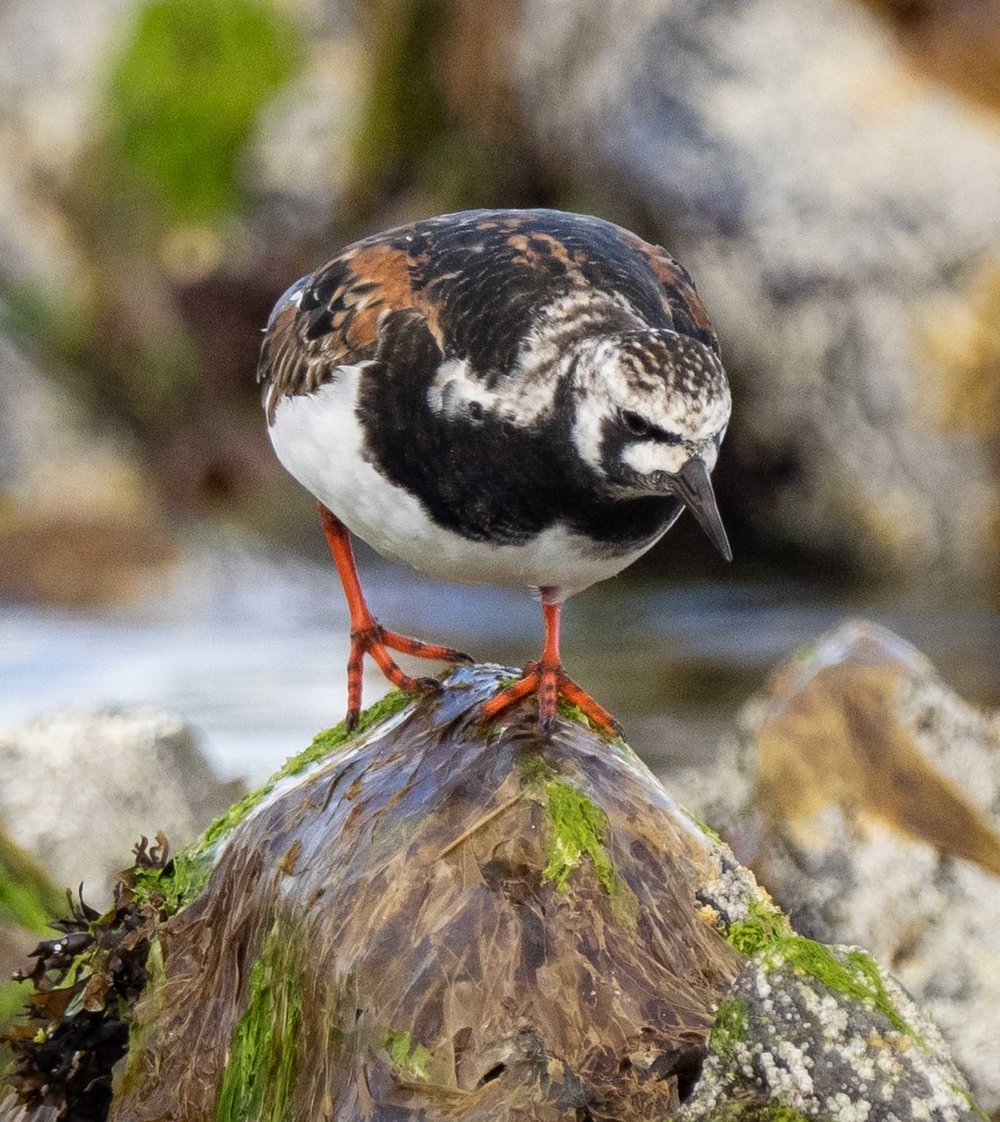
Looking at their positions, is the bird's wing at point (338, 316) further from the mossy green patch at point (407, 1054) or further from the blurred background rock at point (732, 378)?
the blurred background rock at point (732, 378)

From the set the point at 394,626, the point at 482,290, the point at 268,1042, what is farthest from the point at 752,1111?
the point at 394,626

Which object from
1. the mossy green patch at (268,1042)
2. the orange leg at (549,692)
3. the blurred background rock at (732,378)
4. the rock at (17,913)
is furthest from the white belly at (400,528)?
the blurred background rock at (732,378)

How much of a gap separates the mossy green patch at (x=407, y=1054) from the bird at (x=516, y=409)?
0.94 metres

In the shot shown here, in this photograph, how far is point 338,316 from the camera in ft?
15.8

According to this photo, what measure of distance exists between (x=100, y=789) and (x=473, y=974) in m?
3.11

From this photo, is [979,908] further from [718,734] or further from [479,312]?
[718,734]

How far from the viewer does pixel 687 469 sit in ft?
12.9

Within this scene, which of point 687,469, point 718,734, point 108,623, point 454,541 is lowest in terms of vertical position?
point 108,623

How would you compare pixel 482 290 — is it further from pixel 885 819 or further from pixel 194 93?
pixel 194 93

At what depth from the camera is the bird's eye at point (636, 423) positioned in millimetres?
3914

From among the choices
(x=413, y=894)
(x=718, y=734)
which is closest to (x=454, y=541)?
(x=413, y=894)

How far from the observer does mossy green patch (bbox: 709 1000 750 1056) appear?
3531mm

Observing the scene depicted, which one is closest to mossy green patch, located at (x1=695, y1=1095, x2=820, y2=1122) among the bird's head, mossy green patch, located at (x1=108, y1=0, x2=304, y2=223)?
the bird's head

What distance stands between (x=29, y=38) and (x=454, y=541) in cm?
2368
